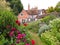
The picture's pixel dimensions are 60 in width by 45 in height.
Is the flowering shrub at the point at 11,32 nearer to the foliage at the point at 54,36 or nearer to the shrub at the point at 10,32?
the shrub at the point at 10,32

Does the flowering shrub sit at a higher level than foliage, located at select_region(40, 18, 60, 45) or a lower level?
higher

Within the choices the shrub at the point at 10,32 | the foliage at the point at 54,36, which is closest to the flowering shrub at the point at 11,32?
the shrub at the point at 10,32

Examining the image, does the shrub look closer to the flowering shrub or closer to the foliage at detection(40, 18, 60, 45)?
the flowering shrub

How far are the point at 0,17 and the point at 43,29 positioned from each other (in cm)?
896

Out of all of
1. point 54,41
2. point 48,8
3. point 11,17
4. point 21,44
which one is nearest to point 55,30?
point 54,41

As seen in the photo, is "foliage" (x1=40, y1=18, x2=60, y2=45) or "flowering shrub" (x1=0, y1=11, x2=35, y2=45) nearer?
"flowering shrub" (x1=0, y1=11, x2=35, y2=45)

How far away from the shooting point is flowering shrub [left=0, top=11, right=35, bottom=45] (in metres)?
7.31

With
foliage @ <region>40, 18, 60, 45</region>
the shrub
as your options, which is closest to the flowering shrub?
the shrub

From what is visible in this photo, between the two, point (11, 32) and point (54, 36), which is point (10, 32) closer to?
point (11, 32)

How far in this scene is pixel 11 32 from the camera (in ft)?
25.3

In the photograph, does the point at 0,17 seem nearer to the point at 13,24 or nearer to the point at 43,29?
the point at 13,24

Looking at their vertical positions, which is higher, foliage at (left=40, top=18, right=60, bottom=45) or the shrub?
the shrub

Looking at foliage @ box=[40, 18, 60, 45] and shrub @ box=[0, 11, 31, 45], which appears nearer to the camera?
shrub @ box=[0, 11, 31, 45]

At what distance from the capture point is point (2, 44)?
695cm
